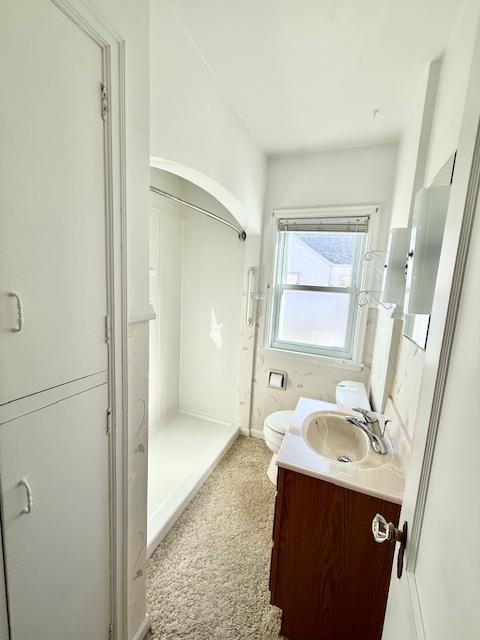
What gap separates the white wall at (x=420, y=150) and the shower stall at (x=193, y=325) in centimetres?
128

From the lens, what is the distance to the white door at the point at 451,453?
0.40 metres

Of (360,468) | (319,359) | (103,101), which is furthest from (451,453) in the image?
(319,359)

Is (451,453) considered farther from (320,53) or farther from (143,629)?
(320,53)

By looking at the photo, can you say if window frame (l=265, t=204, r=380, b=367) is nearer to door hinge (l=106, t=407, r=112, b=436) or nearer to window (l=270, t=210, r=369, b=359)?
window (l=270, t=210, r=369, b=359)

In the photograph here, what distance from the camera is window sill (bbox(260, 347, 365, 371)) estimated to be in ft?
7.60

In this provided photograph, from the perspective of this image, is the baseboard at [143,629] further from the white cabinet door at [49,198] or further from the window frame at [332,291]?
the window frame at [332,291]

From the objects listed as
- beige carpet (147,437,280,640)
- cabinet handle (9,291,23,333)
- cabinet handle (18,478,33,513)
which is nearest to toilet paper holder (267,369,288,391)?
beige carpet (147,437,280,640)

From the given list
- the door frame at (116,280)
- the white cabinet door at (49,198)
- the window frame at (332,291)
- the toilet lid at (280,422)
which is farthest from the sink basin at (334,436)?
the white cabinet door at (49,198)

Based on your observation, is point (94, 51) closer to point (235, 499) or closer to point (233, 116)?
point (233, 116)

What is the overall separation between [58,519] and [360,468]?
109cm

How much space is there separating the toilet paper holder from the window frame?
209 millimetres

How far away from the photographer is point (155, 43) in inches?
42.4

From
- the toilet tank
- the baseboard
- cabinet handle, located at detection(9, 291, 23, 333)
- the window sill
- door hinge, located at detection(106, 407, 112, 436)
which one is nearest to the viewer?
cabinet handle, located at detection(9, 291, 23, 333)

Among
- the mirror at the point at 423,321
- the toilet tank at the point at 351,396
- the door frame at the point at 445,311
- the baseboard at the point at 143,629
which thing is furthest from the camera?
the toilet tank at the point at 351,396
